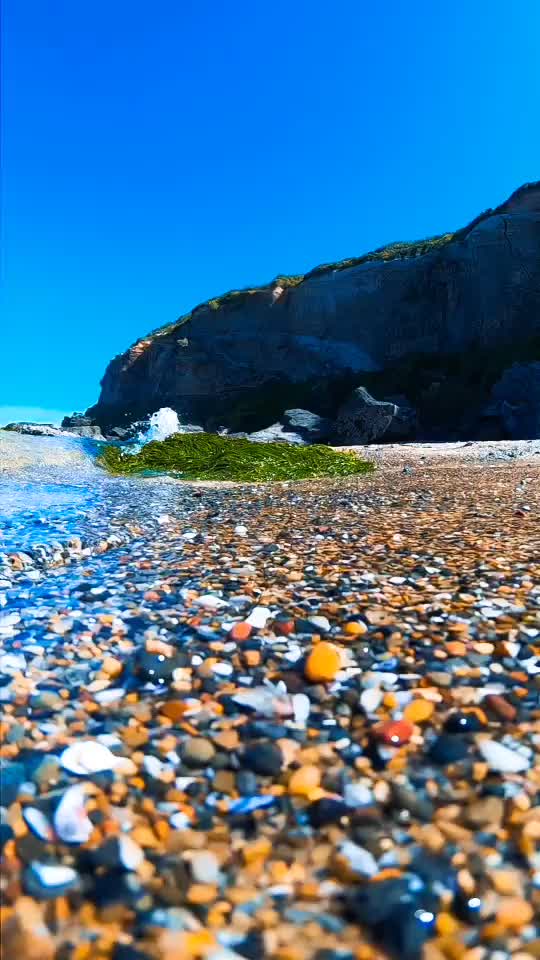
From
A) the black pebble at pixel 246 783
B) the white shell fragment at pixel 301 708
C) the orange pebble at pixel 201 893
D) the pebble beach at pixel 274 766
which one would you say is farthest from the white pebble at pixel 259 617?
the orange pebble at pixel 201 893

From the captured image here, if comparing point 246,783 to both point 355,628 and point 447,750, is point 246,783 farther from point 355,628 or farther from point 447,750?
point 355,628

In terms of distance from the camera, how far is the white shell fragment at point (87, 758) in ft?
7.02

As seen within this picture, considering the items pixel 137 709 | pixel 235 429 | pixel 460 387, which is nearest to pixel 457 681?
pixel 137 709

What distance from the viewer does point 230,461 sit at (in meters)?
17.8

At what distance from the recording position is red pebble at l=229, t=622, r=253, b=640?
3.30 meters

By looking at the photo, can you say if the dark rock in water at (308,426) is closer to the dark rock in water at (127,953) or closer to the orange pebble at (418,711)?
the orange pebble at (418,711)

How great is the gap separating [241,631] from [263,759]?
1199mm

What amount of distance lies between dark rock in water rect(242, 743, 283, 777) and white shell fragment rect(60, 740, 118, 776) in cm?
51

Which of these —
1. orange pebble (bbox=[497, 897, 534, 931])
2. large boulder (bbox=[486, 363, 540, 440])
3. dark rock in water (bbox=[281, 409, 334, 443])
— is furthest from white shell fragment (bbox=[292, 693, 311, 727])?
dark rock in water (bbox=[281, 409, 334, 443])

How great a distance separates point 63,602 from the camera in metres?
4.07

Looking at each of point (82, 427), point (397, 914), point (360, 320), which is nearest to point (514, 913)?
point (397, 914)

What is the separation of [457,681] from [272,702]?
903mm

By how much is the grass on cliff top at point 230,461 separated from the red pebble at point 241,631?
465 inches

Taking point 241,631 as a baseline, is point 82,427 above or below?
above
